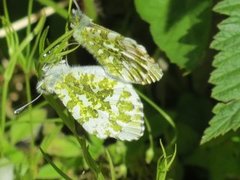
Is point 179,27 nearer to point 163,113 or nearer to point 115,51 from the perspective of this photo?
point 163,113

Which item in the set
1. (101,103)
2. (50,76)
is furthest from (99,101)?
(50,76)

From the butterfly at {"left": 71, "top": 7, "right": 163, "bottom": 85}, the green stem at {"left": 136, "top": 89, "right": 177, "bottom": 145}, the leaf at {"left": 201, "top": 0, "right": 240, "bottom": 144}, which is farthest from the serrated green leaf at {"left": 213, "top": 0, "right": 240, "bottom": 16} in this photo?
the green stem at {"left": 136, "top": 89, "right": 177, "bottom": 145}

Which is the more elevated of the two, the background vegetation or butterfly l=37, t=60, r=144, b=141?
butterfly l=37, t=60, r=144, b=141

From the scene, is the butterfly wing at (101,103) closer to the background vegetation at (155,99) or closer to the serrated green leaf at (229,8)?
the background vegetation at (155,99)

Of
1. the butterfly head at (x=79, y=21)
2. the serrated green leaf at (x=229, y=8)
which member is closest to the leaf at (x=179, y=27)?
the serrated green leaf at (x=229, y=8)

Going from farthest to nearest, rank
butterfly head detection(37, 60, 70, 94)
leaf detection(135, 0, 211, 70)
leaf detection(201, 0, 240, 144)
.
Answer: leaf detection(135, 0, 211, 70), leaf detection(201, 0, 240, 144), butterfly head detection(37, 60, 70, 94)

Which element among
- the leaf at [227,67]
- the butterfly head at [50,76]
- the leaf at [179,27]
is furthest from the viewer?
the leaf at [179,27]

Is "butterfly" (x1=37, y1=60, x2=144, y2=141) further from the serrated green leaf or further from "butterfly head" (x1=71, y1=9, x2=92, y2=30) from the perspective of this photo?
the serrated green leaf
